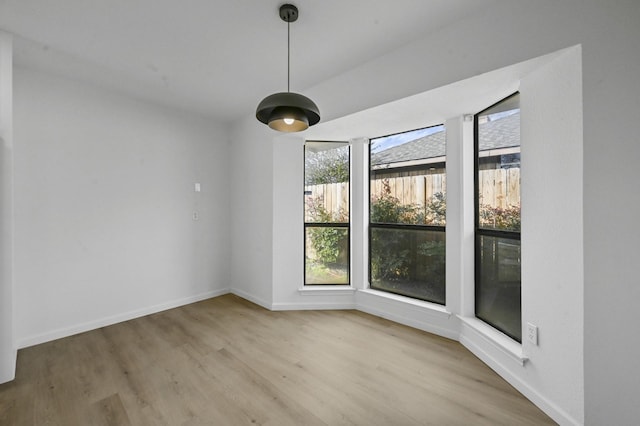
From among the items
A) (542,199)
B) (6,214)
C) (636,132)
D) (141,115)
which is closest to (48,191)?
(6,214)

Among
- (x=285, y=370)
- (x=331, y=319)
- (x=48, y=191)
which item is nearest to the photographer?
(x=285, y=370)

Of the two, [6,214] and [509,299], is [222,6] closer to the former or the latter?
[6,214]

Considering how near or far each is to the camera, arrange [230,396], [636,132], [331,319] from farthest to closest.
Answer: [331,319]
[230,396]
[636,132]

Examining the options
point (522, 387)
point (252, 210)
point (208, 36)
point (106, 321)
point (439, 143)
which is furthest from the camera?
point (252, 210)

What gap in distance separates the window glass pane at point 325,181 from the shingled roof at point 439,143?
18.8 inches

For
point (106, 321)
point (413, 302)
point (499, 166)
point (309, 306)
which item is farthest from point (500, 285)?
point (106, 321)

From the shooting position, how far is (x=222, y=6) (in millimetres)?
1932

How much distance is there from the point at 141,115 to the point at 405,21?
3.26 m

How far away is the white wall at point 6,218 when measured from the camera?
213 centimetres

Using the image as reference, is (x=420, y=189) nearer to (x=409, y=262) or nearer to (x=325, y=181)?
(x=409, y=262)

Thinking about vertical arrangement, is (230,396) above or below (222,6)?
below

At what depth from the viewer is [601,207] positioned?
5.06 feet

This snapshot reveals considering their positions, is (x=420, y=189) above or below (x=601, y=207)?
above

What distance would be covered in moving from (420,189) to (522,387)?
6.55ft
